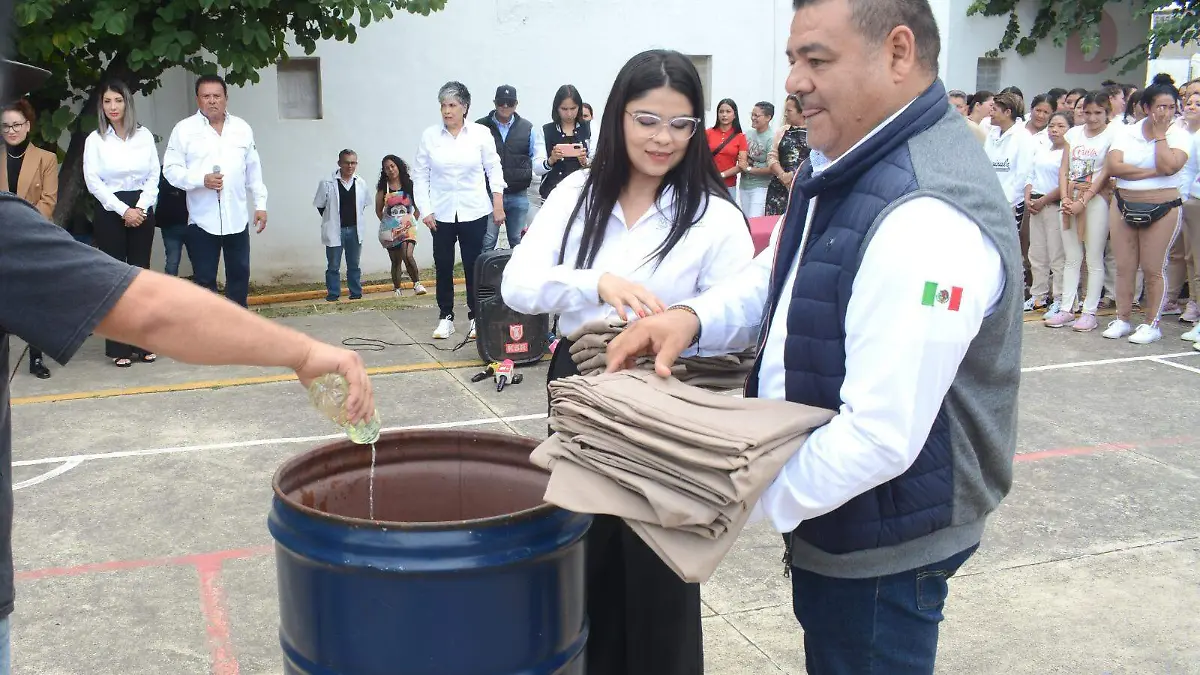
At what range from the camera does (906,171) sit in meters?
1.80

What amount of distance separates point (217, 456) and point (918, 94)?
15.7ft

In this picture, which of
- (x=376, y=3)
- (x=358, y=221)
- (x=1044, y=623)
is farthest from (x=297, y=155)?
(x=1044, y=623)

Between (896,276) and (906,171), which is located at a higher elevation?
(906,171)

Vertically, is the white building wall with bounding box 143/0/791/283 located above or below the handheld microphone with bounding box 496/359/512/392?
above

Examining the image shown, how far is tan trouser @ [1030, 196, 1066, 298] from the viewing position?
9875 mm

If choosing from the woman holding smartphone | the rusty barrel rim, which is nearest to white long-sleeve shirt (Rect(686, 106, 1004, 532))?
the rusty barrel rim

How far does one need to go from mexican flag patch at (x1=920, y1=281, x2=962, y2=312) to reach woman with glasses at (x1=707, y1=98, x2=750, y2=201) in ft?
32.5

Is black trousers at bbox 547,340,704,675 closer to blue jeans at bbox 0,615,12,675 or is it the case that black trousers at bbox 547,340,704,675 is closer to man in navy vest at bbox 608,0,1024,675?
man in navy vest at bbox 608,0,1024,675

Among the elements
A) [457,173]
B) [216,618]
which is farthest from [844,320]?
[457,173]

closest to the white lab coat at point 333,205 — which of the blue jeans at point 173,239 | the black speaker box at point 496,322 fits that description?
the blue jeans at point 173,239

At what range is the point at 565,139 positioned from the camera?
10.1 meters

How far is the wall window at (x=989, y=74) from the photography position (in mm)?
15500

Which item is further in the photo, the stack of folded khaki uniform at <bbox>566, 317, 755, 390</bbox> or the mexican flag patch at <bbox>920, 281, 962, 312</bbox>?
the stack of folded khaki uniform at <bbox>566, 317, 755, 390</bbox>

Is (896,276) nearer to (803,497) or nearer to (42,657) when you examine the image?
(803,497)
